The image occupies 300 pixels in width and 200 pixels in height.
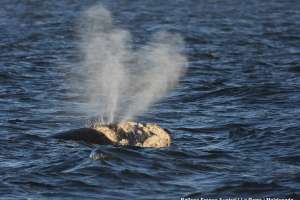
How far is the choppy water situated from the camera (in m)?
18.2

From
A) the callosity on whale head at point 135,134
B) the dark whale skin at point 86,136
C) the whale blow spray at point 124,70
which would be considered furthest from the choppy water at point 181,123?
the whale blow spray at point 124,70

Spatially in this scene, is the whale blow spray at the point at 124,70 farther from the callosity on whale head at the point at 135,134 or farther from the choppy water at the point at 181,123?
the callosity on whale head at the point at 135,134

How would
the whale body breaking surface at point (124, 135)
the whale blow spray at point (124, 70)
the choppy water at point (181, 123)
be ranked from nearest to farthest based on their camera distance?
the choppy water at point (181, 123) < the whale body breaking surface at point (124, 135) < the whale blow spray at point (124, 70)

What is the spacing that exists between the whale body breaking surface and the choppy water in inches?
16.6

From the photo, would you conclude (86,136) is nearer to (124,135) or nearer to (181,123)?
(124,135)

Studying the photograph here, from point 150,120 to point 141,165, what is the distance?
616cm

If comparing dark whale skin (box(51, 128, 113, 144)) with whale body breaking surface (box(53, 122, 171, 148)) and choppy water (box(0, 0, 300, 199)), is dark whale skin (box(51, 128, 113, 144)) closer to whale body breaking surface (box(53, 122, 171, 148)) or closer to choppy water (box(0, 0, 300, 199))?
whale body breaking surface (box(53, 122, 171, 148))

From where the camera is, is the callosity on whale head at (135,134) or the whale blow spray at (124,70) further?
the whale blow spray at (124,70)

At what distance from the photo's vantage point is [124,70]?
121 feet

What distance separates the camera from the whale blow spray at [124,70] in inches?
1129

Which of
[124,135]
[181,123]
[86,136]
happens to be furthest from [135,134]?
[181,123]

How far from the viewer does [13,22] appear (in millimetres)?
54219

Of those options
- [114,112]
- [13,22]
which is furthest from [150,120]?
[13,22]

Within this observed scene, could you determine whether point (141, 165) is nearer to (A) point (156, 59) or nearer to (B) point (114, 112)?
(B) point (114, 112)
